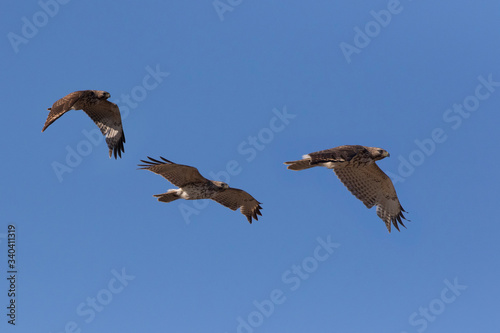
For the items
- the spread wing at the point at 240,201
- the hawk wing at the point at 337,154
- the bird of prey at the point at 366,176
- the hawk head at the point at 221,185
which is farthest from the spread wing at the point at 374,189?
the hawk head at the point at 221,185

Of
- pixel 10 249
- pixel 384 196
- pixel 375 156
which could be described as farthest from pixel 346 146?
pixel 10 249

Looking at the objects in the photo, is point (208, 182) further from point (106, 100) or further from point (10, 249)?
point (10, 249)

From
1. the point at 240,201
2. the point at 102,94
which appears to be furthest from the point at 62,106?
the point at 240,201

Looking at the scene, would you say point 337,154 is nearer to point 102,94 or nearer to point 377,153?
point 377,153

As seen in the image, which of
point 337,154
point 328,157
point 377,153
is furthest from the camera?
point 377,153

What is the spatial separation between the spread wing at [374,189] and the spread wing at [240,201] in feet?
6.11

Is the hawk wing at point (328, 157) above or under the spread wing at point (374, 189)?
above

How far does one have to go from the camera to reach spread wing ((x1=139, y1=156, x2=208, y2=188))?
12477 millimetres

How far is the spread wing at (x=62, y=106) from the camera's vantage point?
13.2m

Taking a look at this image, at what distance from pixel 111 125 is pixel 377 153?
19.2ft

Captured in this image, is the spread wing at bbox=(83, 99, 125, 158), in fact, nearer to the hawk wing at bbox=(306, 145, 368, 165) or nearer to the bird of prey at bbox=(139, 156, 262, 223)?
the bird of prey at bbox=(139, 156, 262, 223)

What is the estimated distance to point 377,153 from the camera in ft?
42.3

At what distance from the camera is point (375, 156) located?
1294cm

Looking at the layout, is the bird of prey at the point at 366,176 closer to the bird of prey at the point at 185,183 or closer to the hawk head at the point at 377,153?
the hawk head at the point at 377,153
